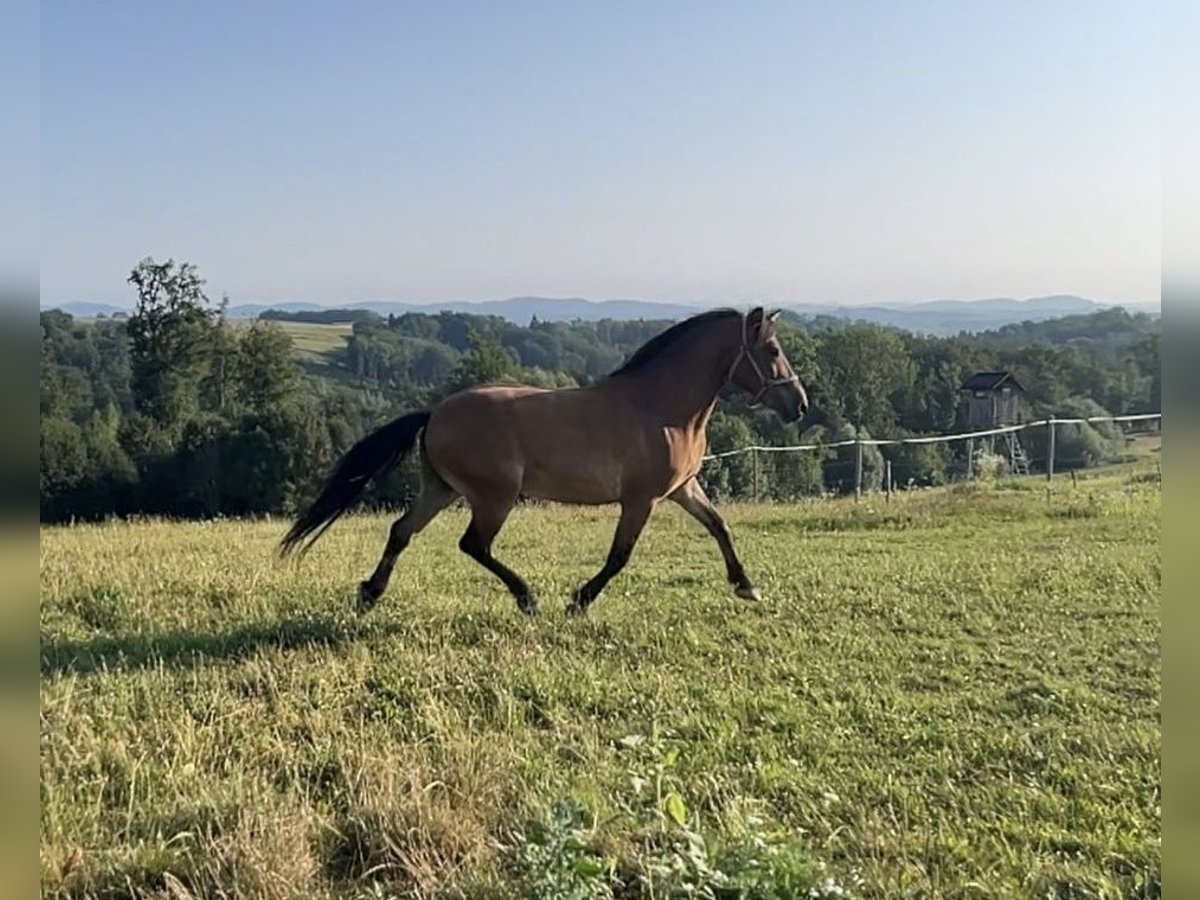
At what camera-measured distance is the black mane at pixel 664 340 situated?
7285mm

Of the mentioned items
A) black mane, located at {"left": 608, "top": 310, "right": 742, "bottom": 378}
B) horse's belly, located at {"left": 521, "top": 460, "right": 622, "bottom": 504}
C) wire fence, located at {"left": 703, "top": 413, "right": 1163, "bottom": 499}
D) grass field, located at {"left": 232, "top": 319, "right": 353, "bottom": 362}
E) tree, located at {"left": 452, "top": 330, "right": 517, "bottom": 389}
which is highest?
grass field, located at {"left": 232, "top": 319, "right": 353, "bottom": 362}

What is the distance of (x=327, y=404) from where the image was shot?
51781 millimetres

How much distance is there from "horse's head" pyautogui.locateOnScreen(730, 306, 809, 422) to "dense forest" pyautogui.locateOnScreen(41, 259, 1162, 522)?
49.7 feet

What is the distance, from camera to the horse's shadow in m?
5.40

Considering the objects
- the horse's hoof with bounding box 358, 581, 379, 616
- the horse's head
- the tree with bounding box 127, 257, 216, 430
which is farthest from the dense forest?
the horse's hoof with bounding box 358, 581, 379, 616

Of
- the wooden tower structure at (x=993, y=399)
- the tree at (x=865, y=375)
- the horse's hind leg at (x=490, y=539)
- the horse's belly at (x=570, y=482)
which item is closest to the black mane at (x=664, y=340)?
the horse's belly at (x=570, y=482)

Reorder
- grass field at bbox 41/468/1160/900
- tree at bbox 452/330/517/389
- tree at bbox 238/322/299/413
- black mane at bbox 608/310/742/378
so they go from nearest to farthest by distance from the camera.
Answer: grass field at bbox 41/468/1160/900, black mane at bbox 608/310/742/378, tree at bbox 452/330/517/389, tree at bbox 238/322/299/413

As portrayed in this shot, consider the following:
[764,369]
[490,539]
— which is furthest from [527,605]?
[764,369]

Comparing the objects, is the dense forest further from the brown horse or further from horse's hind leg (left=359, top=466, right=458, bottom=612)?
horse's hind leg (left=359, top=466, right=458, bottom=612)

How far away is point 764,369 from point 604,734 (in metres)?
3.75

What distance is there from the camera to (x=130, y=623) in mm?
6480

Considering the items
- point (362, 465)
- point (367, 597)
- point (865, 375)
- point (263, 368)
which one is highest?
point (263, 368)

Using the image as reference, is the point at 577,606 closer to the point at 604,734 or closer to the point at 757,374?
the point at 757,374

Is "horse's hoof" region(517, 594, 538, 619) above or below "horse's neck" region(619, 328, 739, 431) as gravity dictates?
below
